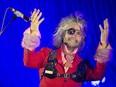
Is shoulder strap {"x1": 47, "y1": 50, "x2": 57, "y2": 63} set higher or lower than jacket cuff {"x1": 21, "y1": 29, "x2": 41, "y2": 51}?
lower

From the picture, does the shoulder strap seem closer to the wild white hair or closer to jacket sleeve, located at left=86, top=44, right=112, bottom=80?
the wild white hair

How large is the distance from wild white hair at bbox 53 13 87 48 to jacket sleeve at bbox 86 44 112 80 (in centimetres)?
20

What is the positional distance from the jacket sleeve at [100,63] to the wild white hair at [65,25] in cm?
20

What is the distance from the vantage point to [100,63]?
2.43 meters

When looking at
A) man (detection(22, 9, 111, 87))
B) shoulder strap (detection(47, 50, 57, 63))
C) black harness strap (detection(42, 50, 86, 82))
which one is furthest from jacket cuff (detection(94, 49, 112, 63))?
shoulder strap (detection(47, 50, 57, 63))

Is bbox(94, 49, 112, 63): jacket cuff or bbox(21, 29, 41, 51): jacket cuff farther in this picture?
bbox(94, 49, 112, 63): jacket cuff

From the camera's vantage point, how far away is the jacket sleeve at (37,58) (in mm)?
2357

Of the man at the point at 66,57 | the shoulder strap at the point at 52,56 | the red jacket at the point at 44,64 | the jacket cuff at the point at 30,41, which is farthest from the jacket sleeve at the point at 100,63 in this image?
the jacket cuff at the point at 30,41

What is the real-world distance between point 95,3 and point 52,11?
0.33 metres

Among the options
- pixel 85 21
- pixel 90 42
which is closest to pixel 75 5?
pixel 85 21

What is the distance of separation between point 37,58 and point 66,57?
0.21 metres

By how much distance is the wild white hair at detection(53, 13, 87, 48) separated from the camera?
2.40 metres

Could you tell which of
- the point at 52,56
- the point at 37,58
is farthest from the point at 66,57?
the point at 37,58

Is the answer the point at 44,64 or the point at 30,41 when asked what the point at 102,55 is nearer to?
the point at 44,64
